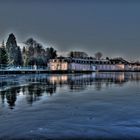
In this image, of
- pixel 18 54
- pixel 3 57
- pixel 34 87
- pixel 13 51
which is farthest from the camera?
pixel 18 54

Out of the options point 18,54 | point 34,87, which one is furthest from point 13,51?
point 34,87

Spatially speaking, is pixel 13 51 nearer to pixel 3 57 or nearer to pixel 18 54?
pixel 18 54

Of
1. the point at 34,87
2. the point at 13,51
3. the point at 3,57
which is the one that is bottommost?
the point at 34,87

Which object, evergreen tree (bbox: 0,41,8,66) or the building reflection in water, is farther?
evergreen tree (bbox: 0,41,8,66)

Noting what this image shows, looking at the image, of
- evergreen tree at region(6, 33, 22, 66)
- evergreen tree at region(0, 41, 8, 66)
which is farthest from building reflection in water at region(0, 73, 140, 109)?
evergreen tree at region(6, 33, 22, 66)

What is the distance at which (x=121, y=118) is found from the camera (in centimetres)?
1647

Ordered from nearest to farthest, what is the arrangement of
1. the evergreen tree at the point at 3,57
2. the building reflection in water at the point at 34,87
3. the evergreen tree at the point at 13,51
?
1. the building reflection in water at the point at 34,87
2. the evergreen tree at the point at 3,57
3. the evergreen tree at the point at 13,51

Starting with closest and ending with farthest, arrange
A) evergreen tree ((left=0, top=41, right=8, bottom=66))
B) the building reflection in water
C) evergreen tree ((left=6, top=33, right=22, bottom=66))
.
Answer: the building reflection in water < evergreen tree ((left=0, top=41, right=8, bottom=66)) < evergreen tree ((left=6, top=33, right=22, bottom=66))

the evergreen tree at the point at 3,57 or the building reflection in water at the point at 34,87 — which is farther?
the evergreen tree at the point at 3,57

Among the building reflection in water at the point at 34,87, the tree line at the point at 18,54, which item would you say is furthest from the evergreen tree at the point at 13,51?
the building reflection in water at the point at 34,87

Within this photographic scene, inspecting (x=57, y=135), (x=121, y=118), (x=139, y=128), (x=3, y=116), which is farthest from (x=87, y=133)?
(x=3, y=116)

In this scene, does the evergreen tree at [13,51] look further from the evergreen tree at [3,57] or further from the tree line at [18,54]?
the evergreen tree at [3,57]

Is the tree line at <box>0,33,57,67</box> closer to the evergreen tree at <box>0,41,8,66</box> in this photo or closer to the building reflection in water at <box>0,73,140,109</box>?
the evergreen tree at <box>0,41,8,66</box>

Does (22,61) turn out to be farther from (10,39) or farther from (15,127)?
(15,127)
